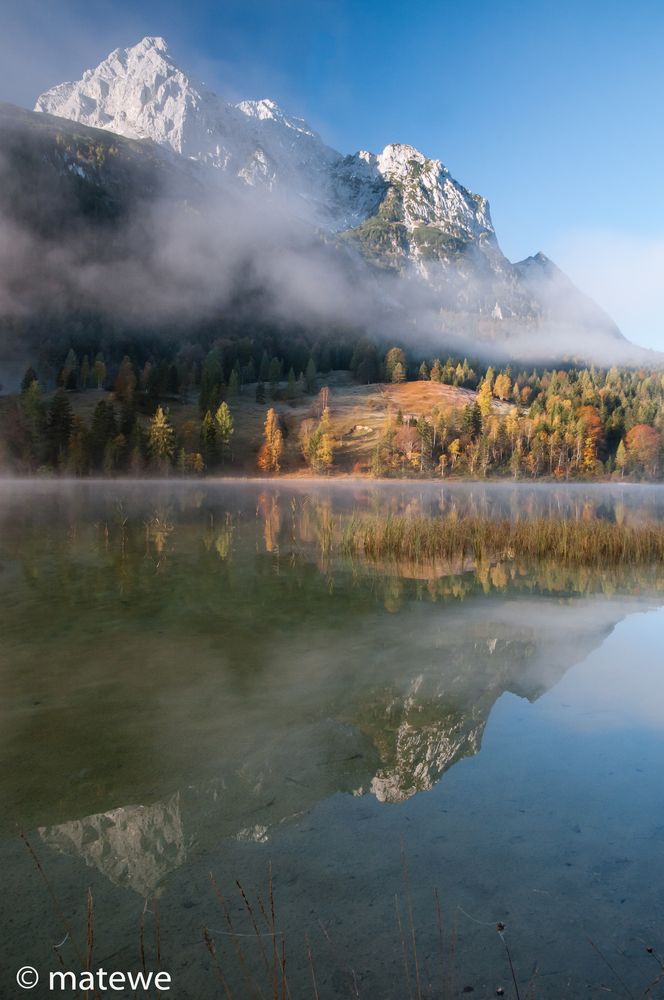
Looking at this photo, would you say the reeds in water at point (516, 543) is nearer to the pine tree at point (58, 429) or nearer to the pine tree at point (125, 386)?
the pine tree at point (58, 429)

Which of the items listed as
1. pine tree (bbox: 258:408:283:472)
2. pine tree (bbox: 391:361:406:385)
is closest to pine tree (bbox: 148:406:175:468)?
pine tree (bbox: 258:408:283:472)

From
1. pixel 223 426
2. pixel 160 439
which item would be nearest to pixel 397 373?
pixel 223 426

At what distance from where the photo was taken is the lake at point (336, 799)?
338cm

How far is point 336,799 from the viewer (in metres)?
5.06

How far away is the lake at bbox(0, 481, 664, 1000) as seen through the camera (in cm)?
338

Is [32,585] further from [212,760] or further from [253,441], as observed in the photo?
[253,441]

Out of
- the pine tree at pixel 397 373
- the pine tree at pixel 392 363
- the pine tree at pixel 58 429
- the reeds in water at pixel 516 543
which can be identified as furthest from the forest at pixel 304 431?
the reeds in water at pixel 516 543

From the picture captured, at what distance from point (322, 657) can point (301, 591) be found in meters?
4.63

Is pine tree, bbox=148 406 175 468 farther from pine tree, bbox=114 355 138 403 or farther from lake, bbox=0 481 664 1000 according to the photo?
lake, bbox=0 481 664 1000

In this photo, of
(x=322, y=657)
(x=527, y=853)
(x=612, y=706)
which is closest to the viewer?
(x=527, y=853)

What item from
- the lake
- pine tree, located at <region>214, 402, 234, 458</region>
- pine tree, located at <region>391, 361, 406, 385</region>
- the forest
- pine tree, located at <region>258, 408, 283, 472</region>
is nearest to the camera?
the lake

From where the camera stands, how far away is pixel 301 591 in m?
13.6

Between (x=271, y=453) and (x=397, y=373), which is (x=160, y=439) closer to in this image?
(x=271, y=453)

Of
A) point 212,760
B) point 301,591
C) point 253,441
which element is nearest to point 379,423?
point 253,441
